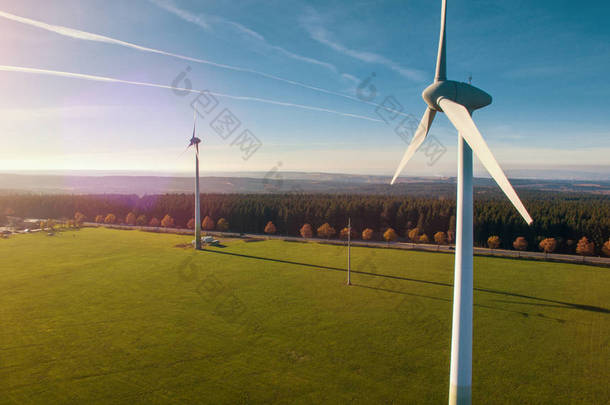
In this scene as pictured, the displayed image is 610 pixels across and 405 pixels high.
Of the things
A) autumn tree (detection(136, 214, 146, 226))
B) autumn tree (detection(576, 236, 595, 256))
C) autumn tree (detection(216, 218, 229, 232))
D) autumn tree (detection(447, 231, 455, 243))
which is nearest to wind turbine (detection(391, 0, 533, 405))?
autumn tree (detection(576, 236, 595, 256))

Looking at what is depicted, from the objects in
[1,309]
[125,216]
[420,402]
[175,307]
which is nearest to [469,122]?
[420,402]

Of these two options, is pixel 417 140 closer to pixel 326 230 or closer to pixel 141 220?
pixel 326 230

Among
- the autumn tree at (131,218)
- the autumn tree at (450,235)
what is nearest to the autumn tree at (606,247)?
the autumn tree at (450,235)

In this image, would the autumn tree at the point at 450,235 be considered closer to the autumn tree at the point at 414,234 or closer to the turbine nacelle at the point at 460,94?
the autumn tree at the point at 414,234

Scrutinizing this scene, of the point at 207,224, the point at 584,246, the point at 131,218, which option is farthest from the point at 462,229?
the point at 131,218

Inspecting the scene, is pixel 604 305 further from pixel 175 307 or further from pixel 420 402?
pixel 175 307
